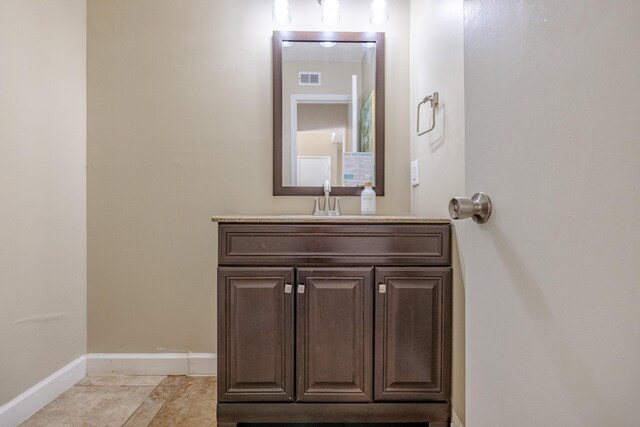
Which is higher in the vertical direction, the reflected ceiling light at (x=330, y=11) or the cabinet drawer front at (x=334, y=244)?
the reflected ceiling light at (x=330, y=11)

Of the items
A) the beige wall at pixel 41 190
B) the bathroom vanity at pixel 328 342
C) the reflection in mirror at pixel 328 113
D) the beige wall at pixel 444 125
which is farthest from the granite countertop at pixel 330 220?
the beige wall at pixel 41 190

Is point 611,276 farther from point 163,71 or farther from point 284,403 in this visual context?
point 163,71

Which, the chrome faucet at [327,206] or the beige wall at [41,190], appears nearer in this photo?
the beige wall at [41,190]

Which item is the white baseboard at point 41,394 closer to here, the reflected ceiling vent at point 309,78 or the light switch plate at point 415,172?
the reflected ceiling vent at point 309,78

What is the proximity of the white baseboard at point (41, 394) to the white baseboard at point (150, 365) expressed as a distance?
83 mm

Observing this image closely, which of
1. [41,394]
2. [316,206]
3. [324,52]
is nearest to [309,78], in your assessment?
[324,52]

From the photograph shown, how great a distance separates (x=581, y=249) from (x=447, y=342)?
103cm

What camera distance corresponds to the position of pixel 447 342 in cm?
129

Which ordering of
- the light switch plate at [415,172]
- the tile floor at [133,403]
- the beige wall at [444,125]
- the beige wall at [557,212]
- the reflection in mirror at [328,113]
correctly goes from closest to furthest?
the beige wall at [557,212] < the beige wall at [444,125] < the tile floor at [133,403] < the light switch plate at [415,172] < the reflection in mirror at [328,113]

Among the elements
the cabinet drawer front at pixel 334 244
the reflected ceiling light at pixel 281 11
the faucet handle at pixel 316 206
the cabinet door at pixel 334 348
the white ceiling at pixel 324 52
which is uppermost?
the reflected ceiling light at pixel 281 11

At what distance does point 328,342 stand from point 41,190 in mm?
1424

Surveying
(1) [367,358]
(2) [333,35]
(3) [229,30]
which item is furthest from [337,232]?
(3) [229,30]

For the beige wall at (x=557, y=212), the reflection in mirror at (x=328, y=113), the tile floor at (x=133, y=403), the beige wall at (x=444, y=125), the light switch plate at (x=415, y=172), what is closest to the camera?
the beige wall at (x=557, y=212)

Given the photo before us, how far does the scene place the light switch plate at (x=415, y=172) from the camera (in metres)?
1.70
